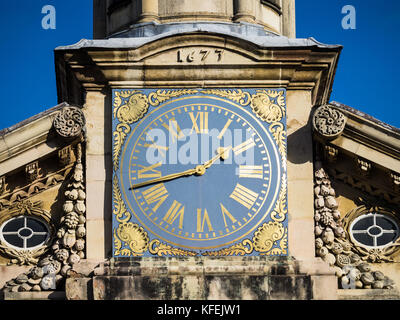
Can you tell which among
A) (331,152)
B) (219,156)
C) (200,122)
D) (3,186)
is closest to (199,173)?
(219,156)

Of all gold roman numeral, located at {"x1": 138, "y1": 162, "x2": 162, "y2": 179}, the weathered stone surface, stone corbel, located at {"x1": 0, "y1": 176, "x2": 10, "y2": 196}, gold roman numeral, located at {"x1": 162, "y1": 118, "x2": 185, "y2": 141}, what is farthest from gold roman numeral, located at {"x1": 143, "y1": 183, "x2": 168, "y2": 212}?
stone corbel, located at {"x1": 0, "y1": 176, "x2": 10, "y2": 196}

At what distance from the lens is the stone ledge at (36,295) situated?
25.2 m

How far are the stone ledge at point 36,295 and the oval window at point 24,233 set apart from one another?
0.87 meters

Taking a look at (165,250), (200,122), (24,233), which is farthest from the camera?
(24,233)

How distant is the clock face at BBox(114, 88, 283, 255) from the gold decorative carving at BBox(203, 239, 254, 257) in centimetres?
8

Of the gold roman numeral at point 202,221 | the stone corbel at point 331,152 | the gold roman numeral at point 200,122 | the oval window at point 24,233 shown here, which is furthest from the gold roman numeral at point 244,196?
the oval window at point 24,233

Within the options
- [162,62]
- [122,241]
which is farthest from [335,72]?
[122,241]

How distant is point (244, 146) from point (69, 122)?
2693 mm

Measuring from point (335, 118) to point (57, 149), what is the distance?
427 centimetres

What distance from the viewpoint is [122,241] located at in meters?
25.4

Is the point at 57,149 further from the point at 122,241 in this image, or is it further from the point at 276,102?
the point at 276,102

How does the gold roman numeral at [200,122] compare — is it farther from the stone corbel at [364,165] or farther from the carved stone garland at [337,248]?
the stone corbel at [364,165]

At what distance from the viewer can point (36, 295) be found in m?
25.3

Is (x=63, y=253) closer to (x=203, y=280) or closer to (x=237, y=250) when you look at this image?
(x=203, y=280)
